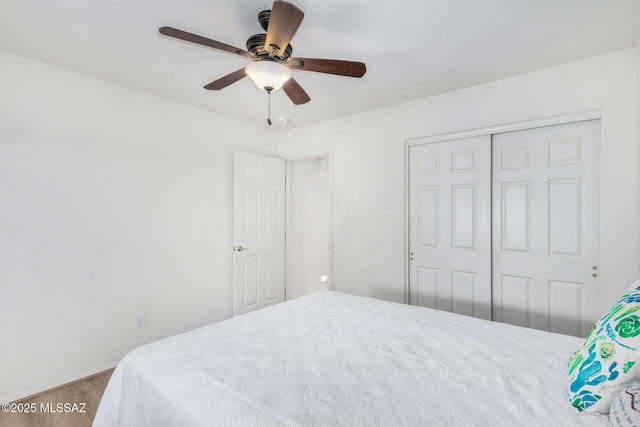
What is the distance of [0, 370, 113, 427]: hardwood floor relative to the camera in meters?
1.99

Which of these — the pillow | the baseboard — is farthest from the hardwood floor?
the pillow

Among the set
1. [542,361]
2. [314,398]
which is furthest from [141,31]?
[542,361]

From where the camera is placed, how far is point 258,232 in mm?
3781

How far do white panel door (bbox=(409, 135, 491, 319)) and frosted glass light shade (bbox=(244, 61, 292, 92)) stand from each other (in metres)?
1.78

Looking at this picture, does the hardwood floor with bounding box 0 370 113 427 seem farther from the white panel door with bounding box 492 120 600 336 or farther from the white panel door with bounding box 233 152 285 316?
the white panel door with bounding box 492 120 600 336

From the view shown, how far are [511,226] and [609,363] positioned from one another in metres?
1.81

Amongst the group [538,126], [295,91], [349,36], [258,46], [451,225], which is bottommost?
[451,225]

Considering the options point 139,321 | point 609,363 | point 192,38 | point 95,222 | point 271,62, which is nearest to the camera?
point 609,363

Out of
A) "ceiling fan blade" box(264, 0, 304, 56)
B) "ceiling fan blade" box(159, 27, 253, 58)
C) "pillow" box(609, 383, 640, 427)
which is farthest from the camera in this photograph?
"ceiling fan blade" box(159, 27, 253, 58)

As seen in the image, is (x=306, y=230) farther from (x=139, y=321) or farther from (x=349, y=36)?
(x=349, y=36)

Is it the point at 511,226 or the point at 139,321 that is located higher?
the point at 511,226

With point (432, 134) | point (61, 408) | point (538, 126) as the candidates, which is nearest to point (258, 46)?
point (432, 134)

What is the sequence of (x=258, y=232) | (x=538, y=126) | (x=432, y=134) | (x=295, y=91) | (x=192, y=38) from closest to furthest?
(x=192, y=38) < (x=295, y=91) < (x=538, y=126) < (x=432, y=134) < (x=258, y=232)

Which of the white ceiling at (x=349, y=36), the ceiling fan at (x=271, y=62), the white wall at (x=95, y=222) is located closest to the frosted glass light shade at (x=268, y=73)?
the ceiling fan at (x=271, y=62)
